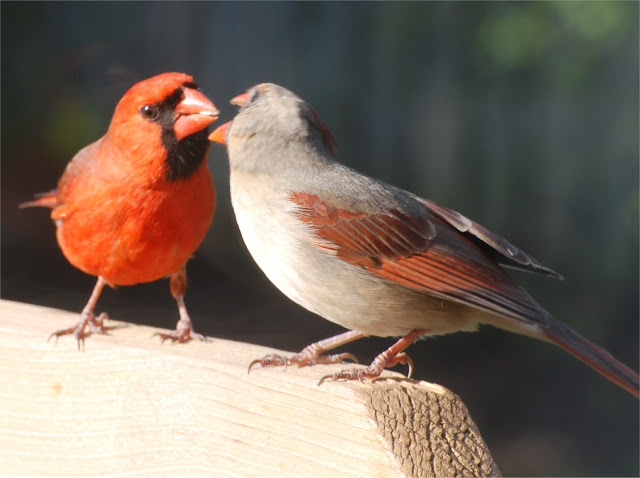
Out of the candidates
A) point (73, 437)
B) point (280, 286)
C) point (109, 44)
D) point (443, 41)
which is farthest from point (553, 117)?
point (73, 437)

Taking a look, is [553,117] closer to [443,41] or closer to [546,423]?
[443,41]

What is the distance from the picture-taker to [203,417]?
1493 mm

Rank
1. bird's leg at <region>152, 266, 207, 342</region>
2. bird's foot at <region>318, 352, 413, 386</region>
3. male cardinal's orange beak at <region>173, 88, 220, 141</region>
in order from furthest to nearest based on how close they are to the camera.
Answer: bird's leg at <region>152, 266, 207, 342</region>, male cardinal's orange beak at <region>173, 88, 220, 141</region>, bird's foot at <region>318, 352, 413, 386</region>

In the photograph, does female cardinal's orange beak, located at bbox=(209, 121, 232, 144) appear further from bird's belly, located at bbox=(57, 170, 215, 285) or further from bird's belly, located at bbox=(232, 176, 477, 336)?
bird's belly, located at bbox=(57, 170, 215, 285)

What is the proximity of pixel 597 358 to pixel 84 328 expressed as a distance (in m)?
1.03

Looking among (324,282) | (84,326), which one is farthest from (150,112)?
(324,282)

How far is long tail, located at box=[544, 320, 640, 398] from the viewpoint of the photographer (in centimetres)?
160

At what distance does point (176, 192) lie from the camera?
208 cm

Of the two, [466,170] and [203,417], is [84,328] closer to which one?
[203,417]

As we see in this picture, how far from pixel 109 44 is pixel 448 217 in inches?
99.2

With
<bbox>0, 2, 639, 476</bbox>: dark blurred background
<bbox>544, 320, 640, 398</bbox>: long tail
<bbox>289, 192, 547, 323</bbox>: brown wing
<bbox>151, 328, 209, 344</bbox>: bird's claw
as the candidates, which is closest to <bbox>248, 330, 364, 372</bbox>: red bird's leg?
<bbox>289, 192, 547, 323</bbox>: brown wing

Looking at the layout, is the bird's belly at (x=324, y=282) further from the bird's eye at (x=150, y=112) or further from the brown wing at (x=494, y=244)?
the bird's eye at (x=150, y=112)

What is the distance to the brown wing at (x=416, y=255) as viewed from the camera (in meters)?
1.74

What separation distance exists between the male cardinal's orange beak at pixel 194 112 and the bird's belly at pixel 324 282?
0.56ft
